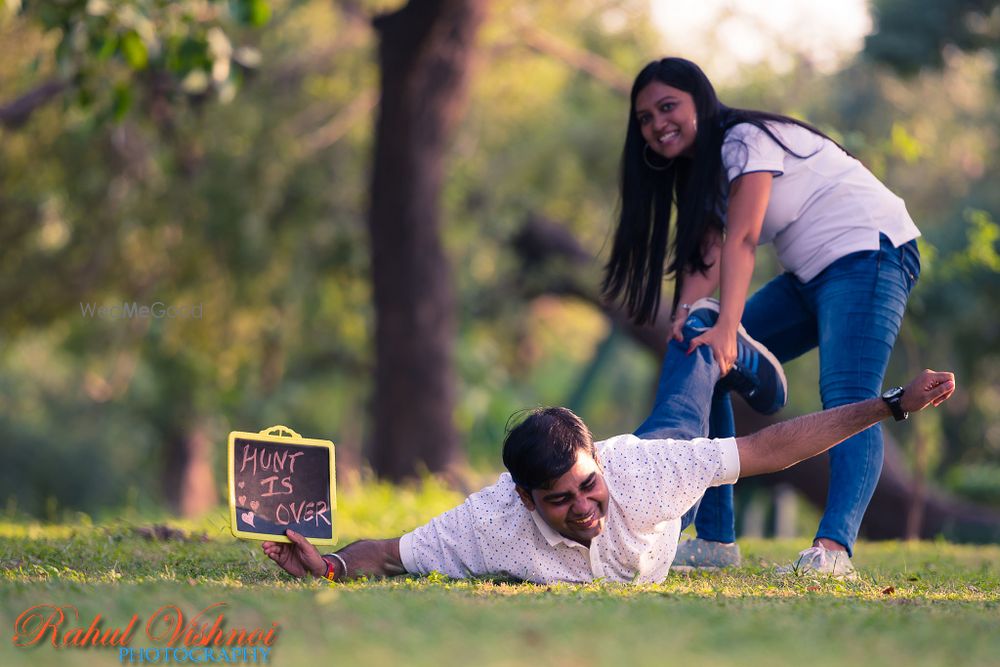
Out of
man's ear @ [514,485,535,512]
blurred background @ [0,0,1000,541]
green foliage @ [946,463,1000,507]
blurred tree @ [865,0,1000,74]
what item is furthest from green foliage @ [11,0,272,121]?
green foliage @ [946,463,1000,507]

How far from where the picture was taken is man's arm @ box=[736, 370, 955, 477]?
413 cm

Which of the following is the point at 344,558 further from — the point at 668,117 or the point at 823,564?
the point at 668,117

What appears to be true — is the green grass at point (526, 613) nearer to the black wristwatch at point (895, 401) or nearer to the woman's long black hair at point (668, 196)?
the black wristwatch at point (895, 401)

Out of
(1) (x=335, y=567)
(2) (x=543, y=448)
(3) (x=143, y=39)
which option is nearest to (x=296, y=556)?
(1) (x=335, y=567)

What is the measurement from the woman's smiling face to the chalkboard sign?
1.73 metres

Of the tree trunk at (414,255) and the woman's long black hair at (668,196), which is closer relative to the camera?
the woman's long black hair at (668,196)

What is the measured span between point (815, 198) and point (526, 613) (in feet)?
7.56

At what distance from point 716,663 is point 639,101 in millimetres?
2763

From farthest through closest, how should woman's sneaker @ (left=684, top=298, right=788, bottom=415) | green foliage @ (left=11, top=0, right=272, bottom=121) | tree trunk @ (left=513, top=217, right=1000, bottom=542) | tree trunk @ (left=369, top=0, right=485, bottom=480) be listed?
tree trunk @ (left=513, top=217, right=1000, bottom=542)
tree trunk @ (left=369, top=0, right=485, bottom=480)
green foliage @ (left=11, top=0, right=272, bottom=121)
woman's sneaker @ (left=684, top=298, right=788, bottom=415)

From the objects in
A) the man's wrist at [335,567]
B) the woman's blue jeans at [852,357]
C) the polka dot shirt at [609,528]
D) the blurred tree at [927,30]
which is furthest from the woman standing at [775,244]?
the blurred tree at [927,30]

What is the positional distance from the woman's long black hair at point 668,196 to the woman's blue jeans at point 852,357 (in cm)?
49

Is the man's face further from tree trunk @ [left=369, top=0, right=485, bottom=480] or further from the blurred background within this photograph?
tree trunk @ [left=369, top=0, right=485, bottom=480]

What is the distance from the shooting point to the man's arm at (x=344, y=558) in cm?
412

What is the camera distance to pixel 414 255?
39.1 ft
